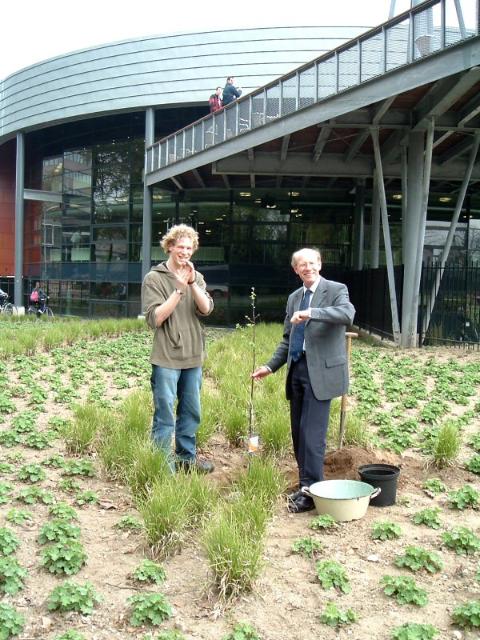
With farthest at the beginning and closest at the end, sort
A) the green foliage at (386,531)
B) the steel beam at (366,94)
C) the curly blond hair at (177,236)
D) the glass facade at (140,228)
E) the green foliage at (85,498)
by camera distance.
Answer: the glass facade at (140,228) → the steel beam at (366,94) → the curly blond hair at (177,236) → the green foliage at (85,498) → the green foliage at (386,531)

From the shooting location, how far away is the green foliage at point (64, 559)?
3324mm

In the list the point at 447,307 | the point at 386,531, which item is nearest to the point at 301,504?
the point at 386,531

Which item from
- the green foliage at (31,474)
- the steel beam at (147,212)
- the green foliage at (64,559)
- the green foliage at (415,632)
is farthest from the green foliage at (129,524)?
the steel beam at (147,212)

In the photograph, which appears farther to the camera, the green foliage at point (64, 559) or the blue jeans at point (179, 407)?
the blue jeans at point (179, 407)

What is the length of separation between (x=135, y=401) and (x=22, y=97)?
2765cm

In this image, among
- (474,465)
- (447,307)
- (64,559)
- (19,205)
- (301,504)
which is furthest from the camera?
(19,205)

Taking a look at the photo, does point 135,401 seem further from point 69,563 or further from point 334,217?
point 334,217

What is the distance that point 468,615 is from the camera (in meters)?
2.88

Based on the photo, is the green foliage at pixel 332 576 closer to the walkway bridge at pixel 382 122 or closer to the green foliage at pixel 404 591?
the green foliage at pixel 404 591

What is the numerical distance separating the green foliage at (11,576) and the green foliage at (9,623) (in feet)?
0.75

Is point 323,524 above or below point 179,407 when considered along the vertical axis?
below

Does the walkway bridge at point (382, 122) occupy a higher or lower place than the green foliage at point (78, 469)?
higher

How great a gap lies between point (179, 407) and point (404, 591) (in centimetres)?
223

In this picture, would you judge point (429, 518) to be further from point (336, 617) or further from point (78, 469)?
point (78, 469)
